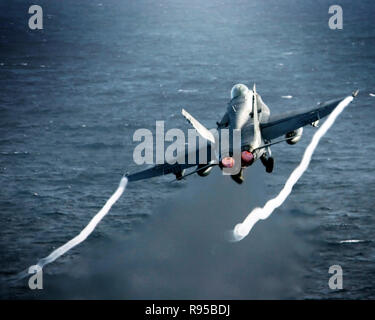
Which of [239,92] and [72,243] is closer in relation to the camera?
[72,243]

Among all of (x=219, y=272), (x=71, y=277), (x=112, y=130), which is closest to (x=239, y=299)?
(x=219, y=272)

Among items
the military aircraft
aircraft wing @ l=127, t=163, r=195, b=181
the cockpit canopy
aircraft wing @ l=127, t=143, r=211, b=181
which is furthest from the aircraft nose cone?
the cockpit canopy

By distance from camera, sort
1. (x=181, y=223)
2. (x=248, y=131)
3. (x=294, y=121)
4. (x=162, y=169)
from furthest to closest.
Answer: (x=181, y=223)
(x=294, y=121)
(x=162, y=169)
(x=248, y=131)

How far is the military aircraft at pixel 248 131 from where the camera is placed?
9812 cm

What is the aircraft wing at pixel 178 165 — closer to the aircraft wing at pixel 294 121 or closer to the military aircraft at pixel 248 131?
the military aircraft at pixel 248 131

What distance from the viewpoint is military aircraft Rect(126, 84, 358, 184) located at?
98125 mm

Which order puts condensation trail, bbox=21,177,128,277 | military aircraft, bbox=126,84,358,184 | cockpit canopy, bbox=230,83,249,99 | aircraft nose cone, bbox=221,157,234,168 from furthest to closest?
1. cockpit canopy, bbox=230,83,249,99
2. condensation trail, bbox=21,177,128,277
3. military aircraft, bbox=126,84,358,184
4. aircraft nose cone, bbox=221,157,234,168

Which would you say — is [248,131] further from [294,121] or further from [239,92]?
[239,92]

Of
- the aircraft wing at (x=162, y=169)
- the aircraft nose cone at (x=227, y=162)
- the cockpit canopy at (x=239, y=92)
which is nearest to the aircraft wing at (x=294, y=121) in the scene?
the cockpit canopy at (x=239, y=92)

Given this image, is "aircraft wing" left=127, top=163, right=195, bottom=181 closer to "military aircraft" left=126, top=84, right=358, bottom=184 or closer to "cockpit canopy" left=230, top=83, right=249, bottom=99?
"military aircraft" left=126, top=84, right=358, bottom=184

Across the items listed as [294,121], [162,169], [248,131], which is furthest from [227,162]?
[294,121]

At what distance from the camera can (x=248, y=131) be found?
102 meters

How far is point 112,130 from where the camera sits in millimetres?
177250

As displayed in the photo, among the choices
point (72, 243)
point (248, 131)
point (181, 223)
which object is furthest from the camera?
point (181, 223)
